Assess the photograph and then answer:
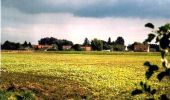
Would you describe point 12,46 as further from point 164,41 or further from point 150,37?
point 164,41

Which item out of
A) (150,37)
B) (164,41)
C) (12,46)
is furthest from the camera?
(12,46)

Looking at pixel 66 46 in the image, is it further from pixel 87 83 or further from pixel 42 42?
pixel 87 83

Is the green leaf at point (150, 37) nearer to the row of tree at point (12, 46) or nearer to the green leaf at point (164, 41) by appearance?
the green leaf at point (164, 41)

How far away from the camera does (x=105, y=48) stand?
154125 millimetres

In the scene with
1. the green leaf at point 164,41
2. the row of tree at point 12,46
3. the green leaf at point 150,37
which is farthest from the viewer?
the row of tree at point 12,46

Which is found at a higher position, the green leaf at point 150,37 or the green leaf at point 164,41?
the green leaf at point 150,37

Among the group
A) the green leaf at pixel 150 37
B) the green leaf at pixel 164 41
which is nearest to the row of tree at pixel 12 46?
the green leaf at pixel 150 37

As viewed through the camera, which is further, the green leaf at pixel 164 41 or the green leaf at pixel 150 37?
the green leaf at pixel 150 37

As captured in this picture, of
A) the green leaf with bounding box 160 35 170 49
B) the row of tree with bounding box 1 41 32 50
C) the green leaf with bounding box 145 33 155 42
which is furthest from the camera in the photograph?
the row of tree with bounding box 1 41 32 50

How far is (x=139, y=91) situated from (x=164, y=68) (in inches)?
8.4

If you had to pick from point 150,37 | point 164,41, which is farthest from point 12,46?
point 164,41

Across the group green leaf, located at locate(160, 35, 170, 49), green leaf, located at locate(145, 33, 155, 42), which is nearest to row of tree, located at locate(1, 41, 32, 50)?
green leaf, located at locate(145, 33, 155, 42)

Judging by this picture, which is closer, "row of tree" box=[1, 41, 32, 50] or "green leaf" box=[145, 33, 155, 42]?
"green leaf" box=[145, 33, 155, 42]

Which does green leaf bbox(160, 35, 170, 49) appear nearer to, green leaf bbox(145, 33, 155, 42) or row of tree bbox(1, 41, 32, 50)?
green leaf bbox(145, 33, 155, 42)
